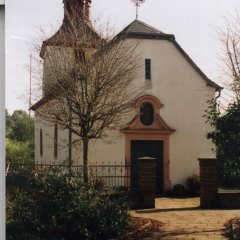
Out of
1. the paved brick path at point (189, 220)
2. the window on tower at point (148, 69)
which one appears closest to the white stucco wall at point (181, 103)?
the window on tower at point (148, 69)

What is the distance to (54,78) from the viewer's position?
24.8 feet

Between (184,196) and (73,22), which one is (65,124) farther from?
(184,196)

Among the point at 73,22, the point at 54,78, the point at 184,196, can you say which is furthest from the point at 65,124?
the point at 184,196

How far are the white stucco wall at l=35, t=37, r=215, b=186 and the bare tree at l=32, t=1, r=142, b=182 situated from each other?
2924 mm

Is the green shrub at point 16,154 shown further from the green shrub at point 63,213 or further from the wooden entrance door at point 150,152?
the wooden entrance door at point 150,152

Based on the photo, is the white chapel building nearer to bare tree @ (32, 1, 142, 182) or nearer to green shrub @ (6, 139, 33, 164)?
bare tree @ (32, 1, 142, 182)

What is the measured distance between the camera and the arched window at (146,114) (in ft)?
37.2

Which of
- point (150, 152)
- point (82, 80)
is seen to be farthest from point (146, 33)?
point (82, 80)

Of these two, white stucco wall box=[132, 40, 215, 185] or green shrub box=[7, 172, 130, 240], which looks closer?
green shrub box=[7, 172, 130, 240]

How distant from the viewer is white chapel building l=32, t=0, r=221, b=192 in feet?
35.5

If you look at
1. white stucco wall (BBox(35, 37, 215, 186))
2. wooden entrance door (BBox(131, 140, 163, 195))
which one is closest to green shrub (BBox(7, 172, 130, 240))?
white stucco wall (BBox(35, 37, 215, 186))

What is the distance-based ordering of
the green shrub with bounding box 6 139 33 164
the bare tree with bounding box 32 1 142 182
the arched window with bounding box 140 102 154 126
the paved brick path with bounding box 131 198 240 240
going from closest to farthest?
the paved brick path with bounding box 131 198 240 240 < the green shrub with bounding box 6 139 33 164 < the bare tree with bounding box 32 1 142 182 < the arched window with bounding box 140 102 154 126

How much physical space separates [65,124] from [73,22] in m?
1.94

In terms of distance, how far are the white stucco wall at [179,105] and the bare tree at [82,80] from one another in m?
2.92
